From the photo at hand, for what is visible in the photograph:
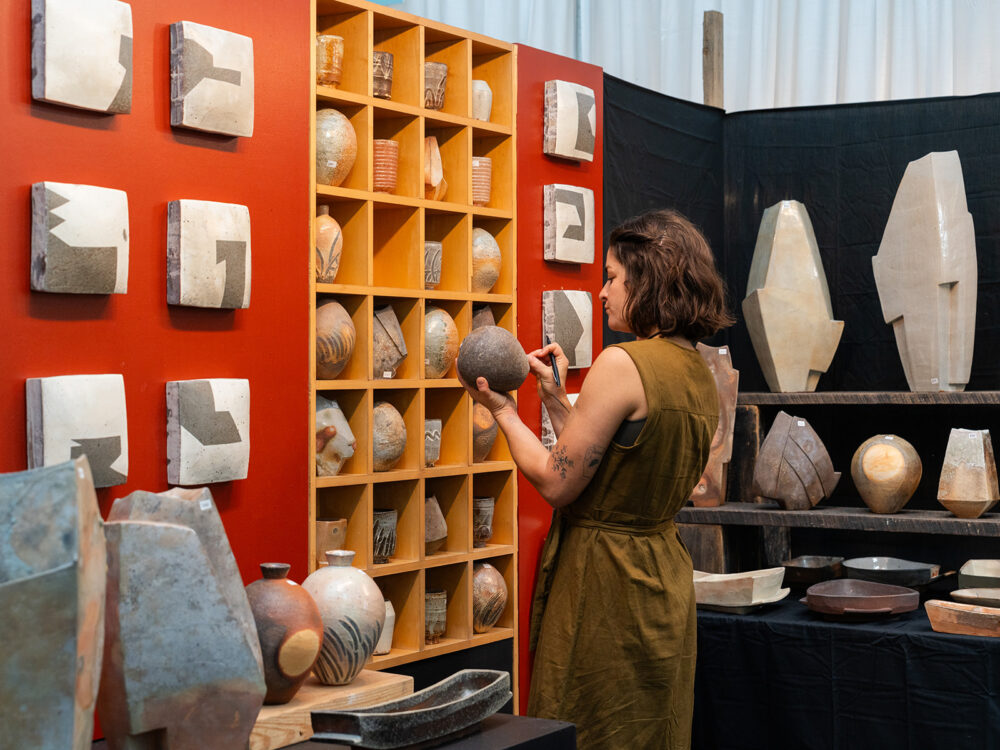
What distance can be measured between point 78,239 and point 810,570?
2.29 m

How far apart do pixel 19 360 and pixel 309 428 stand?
70 cm

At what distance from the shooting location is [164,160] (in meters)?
2.36

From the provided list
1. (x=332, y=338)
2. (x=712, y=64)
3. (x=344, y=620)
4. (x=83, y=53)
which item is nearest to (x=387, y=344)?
(x=332, y=338)

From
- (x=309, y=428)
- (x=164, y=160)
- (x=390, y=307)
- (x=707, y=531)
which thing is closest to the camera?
(x=164, y=160)

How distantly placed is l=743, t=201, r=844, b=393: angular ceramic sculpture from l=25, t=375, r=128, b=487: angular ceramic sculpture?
2049 mm

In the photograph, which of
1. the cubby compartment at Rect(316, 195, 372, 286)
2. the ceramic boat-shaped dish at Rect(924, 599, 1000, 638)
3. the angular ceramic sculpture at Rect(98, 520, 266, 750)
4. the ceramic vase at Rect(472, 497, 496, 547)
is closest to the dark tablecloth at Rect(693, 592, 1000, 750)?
the ceramic boat-shaped dish at Rect(924, 599, 1000, 638)

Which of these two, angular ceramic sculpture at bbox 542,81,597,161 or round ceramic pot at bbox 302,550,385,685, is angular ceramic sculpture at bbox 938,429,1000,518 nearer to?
angular ceramic sculpture at bbox 542,81,597,161

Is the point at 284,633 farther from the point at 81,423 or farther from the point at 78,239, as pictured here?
the point at 78,239

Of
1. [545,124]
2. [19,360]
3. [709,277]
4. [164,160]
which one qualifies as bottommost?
[19,360]

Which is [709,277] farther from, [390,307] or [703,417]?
[390,307]

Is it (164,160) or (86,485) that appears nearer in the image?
(86,485)

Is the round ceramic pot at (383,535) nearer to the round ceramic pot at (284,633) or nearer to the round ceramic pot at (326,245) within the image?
the round ceramic pot at (326,245)

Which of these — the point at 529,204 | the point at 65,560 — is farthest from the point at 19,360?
the point at 529,204

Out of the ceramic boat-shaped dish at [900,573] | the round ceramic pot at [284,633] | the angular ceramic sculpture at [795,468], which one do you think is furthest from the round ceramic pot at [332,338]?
the ceramic boat-shaped dish at [900,573]
